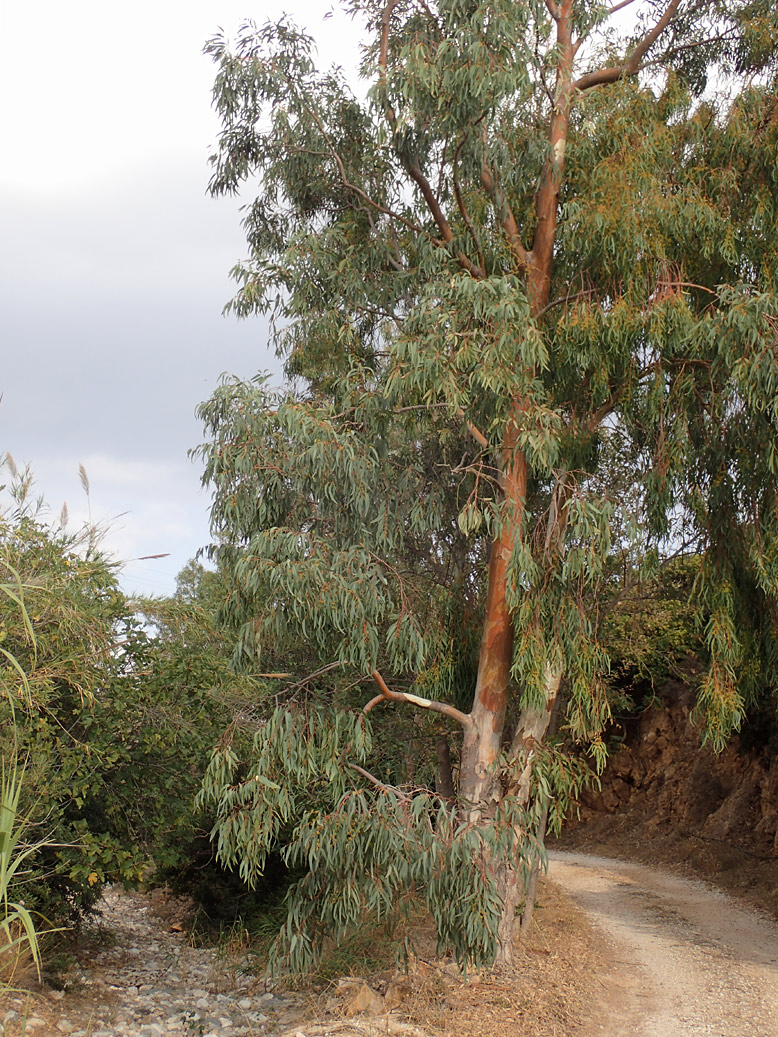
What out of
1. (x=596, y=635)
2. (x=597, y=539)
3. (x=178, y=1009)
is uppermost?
(x=597, y=539)

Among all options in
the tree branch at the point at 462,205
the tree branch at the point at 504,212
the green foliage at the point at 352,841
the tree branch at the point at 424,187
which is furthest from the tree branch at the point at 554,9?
the green foliage at the point at 352,841

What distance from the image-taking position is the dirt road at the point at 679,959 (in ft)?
23.9

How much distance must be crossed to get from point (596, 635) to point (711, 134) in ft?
15.1

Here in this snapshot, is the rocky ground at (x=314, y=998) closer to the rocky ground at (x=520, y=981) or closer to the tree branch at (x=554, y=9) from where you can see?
the rocky ground at (x=520, y=981)

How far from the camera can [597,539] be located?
714 centimetres

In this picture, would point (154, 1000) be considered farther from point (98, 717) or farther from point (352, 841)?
point (352, 841)

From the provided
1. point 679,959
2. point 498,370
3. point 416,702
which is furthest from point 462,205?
point 679,959

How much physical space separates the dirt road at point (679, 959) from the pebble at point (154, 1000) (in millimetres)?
2854

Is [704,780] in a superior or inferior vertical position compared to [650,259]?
inferior

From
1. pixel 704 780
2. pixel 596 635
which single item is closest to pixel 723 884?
pixel 704 780

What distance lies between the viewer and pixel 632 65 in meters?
9.27

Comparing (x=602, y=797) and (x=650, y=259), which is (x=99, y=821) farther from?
(x=602, y=797)

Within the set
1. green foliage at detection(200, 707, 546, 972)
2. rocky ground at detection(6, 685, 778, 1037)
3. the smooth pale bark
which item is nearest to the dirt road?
rocky ground at detection(6, 685, 778, 1037)

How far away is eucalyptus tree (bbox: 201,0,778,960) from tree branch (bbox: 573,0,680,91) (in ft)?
0.12
